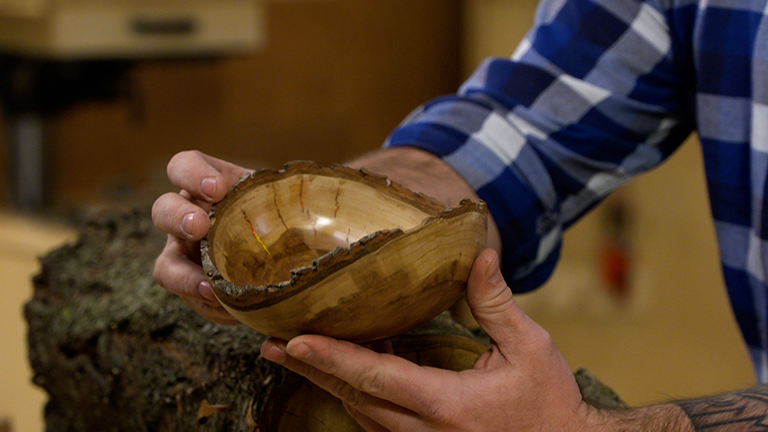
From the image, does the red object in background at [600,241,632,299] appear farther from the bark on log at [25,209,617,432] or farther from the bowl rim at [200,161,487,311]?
the bowl rim at [200,161,487,311]

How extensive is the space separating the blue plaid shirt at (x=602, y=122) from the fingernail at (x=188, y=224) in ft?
1.12

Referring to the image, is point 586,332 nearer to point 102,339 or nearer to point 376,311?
point 102,339

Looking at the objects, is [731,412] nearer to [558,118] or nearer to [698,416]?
[698,416]

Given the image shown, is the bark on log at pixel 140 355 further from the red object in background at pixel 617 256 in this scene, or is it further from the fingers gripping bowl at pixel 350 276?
the red object in background at pixel 617 256

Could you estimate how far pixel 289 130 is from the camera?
9.82 ft

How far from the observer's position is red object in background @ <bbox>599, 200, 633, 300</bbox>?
240 centimetres

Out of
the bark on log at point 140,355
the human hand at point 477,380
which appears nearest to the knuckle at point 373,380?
the human hand at point 477,380

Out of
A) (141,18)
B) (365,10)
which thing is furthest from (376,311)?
(365,10)

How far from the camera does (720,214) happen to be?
94 cm

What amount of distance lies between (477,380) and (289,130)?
8.32ft

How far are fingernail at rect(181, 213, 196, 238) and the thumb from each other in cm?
24

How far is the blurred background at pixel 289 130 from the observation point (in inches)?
78.2

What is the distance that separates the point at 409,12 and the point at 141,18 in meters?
1.34

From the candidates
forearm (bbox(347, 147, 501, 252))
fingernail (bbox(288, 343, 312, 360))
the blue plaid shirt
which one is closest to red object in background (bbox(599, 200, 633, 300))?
the blue plaid shirt
